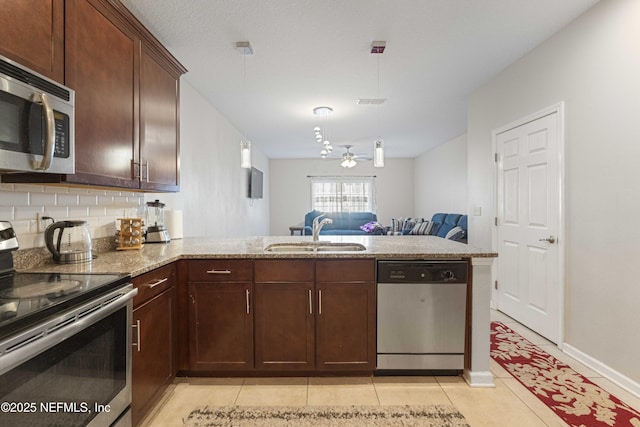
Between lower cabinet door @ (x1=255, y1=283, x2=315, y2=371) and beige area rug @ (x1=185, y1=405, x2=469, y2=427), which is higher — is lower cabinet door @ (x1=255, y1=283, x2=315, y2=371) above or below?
above

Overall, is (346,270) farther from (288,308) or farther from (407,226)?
(407,226)

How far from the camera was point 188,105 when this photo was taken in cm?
340

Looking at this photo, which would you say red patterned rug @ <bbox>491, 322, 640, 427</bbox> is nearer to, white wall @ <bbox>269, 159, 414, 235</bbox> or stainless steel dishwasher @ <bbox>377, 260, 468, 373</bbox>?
stainless steel dishwasher @ <bbox>377, 260, 468, 373</bbox>

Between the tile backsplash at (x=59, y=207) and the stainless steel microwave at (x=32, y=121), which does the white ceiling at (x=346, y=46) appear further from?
the tile backsplash at (x=59, y=207)

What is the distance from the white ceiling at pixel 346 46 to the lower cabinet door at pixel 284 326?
1.87m

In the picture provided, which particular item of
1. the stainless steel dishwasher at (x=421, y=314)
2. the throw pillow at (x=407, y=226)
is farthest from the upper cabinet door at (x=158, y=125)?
the throw pillow at (x=407, y=226)

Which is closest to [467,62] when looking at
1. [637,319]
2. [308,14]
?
[308,14]

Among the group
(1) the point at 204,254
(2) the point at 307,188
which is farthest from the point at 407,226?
(1) the point at 204,254

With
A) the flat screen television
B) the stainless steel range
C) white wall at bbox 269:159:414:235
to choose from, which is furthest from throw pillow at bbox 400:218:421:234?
the stainless steel range

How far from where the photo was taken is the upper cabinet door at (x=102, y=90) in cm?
156

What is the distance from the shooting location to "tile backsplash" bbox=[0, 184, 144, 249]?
162 cm

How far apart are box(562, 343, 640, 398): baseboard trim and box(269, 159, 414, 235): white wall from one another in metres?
6.54

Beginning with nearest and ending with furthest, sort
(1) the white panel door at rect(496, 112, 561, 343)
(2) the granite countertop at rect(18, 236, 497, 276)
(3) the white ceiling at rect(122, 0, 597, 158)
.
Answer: (2) the granite countertop at rect(18, 236, 497, 276) < (3) the white ceiling at rect(122, 0, 597, 158) < (1) the white panel door at rect(496, 112, 561, 343)

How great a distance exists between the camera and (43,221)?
5.79ft
